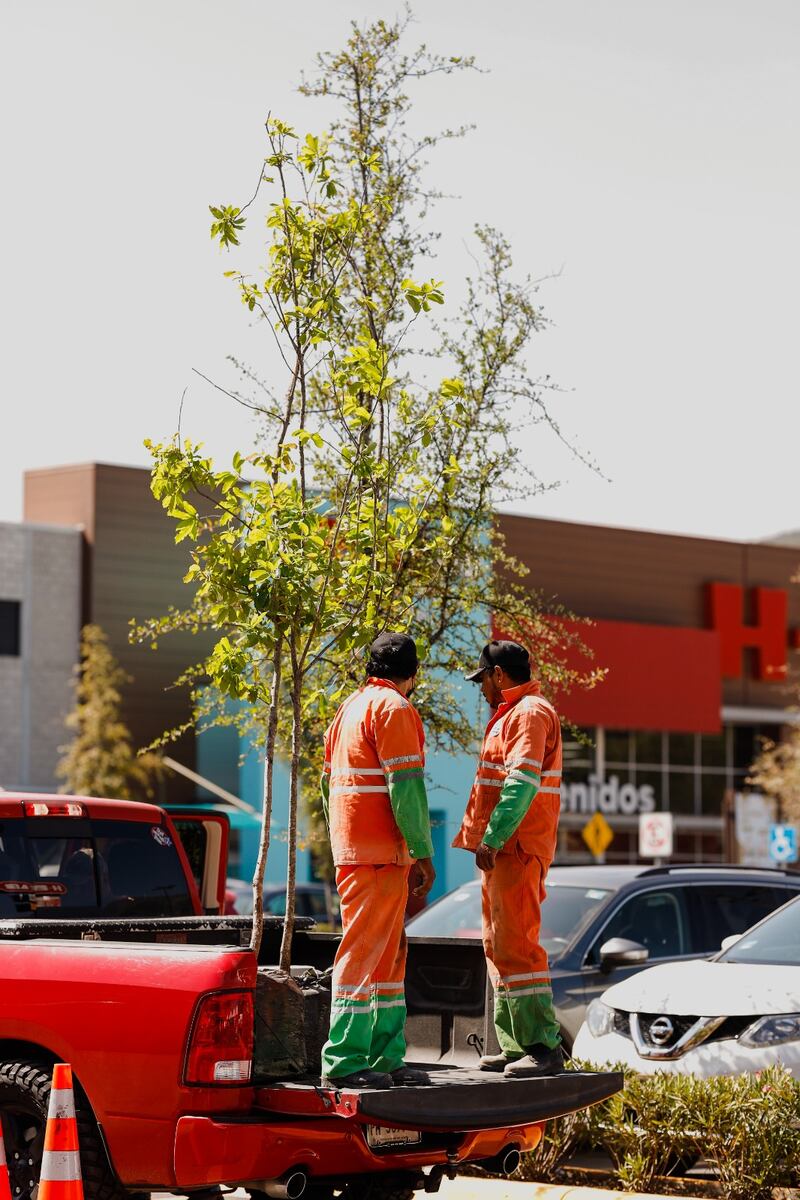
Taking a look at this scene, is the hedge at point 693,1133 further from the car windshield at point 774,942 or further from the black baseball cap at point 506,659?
the black baseball cap at point 506,659

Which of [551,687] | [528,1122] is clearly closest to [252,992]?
[528,1122]

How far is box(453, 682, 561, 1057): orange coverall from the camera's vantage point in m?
7.63

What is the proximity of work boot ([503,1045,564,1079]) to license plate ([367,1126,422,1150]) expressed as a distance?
1.98ft

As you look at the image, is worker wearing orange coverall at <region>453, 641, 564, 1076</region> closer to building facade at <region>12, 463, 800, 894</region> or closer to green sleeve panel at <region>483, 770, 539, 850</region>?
green sleeve panel at <region>483, 770, 539, 850</region>

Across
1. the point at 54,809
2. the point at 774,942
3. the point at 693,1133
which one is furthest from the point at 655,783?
the point at 54,809

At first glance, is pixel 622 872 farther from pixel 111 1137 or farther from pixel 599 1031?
pixel 111 1137

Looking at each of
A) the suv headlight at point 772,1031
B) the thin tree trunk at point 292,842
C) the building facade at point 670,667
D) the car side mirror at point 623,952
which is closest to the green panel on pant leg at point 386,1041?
the thin tree trunk at point 292,842

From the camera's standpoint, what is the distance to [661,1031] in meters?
10.0

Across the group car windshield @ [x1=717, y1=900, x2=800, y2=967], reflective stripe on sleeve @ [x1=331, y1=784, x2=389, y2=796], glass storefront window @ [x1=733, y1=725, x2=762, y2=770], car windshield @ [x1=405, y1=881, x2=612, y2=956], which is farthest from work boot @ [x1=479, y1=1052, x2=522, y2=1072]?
glass storefront window @ [x1=733, y1=725, x2=762, y2=770]

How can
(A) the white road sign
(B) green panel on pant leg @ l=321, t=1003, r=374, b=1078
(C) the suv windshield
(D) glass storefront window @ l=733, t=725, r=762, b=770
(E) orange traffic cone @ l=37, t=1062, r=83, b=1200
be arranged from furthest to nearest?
(D) glass storefront window @ l=733, t=725, r=762, b=770 < (A) the white road sign < (C) the suv windshield < (B) green panel on pant leg @ l=321, t=1003, r=374, b=1078 < (E) orange traffic cone @ l=37, t=1062, r=83, b=1200

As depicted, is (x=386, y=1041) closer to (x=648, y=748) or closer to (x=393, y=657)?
(x=393, y=657)

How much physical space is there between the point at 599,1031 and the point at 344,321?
5044 mm

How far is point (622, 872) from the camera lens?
12.8 meters

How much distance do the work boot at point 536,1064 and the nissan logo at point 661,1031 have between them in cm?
241
